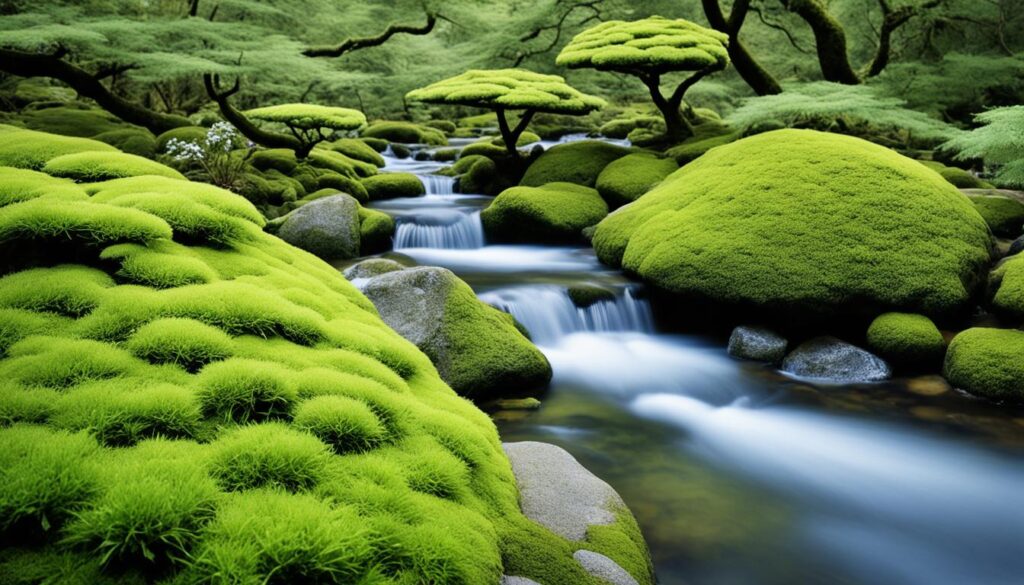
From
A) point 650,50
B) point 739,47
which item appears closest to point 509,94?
point 650,50

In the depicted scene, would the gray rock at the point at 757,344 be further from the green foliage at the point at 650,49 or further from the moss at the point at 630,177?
the green foliage at the point at 650,49

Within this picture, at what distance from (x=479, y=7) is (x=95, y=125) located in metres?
13.1

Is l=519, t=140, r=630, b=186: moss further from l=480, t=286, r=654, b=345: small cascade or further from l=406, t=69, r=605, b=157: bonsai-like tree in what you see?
l=480, t=286, r=654, b=345: small cascade

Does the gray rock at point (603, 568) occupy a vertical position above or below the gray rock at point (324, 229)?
above

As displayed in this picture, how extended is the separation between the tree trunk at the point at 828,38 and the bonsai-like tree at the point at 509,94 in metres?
5.97

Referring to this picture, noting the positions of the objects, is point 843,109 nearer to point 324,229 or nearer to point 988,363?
point 988,363

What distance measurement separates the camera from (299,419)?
262cm

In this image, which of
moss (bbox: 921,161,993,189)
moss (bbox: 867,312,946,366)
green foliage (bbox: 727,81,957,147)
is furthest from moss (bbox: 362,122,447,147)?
moss (bbox: 867,312,946,366)

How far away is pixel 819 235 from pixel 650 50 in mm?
7539

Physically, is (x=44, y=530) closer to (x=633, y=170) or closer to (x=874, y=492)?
(x=874, y=492)

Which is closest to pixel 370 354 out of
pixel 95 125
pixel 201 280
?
pixel 201 280

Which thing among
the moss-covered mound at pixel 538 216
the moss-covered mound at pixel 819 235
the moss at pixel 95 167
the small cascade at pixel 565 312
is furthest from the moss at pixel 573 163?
the moss at pixel 95 167

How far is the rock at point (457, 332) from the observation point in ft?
22.0

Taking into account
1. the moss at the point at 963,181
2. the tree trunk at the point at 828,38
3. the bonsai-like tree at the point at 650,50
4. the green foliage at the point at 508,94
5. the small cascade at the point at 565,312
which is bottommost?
the small cascade at the point at 565,312
